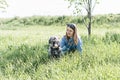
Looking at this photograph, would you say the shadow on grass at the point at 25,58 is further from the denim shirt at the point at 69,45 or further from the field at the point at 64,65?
the denim shirt at the point at 69,45

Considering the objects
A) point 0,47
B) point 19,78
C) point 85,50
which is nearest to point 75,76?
point 19,78

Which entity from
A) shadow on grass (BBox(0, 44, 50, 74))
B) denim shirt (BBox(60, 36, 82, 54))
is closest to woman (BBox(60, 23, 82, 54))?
denim shirt (BBox(60, 36, 82, 54))

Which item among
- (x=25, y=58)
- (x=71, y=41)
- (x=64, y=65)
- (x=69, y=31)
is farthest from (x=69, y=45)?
(x=64, y=65)

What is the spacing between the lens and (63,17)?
33.7m

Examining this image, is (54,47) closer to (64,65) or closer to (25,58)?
(25,58)

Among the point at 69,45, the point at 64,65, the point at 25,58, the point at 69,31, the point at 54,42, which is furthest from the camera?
the point at 25,58

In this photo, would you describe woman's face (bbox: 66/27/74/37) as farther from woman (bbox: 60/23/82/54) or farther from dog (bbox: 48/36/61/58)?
dog (bbox: 48/36/61/58)

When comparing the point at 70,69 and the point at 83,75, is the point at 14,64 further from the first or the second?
the point at 83,75

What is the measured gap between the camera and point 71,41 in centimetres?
883

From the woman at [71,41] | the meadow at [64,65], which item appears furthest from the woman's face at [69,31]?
the meadow at [64,65]

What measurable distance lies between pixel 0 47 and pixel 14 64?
3231 millimetres

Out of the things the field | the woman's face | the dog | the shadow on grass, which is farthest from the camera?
the woman's face

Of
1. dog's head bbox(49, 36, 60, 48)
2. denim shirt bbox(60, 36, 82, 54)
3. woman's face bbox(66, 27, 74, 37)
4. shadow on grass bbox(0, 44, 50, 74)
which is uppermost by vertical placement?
woman's face bbox(66, 27, 74, 37)

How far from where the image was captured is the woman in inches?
337
